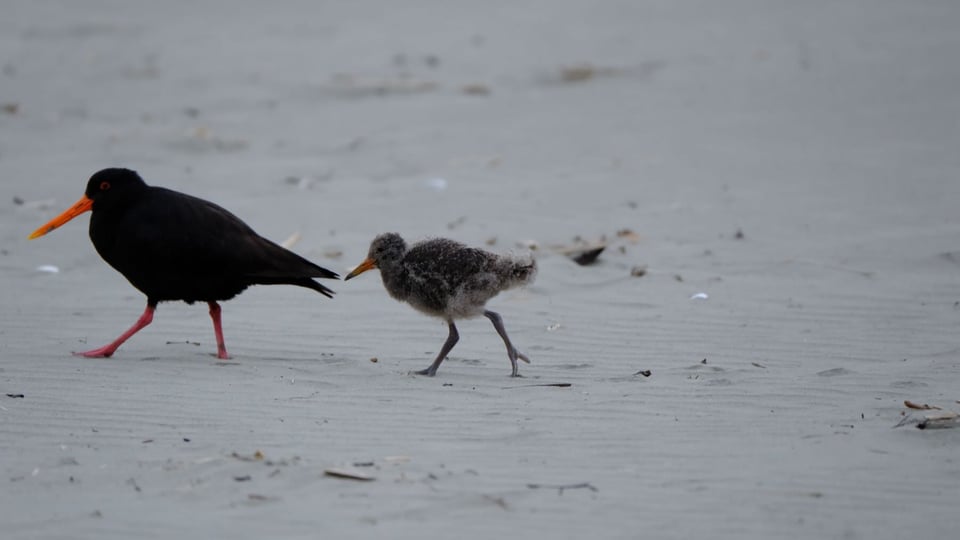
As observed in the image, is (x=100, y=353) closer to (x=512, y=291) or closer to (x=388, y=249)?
(x=388, y=249)

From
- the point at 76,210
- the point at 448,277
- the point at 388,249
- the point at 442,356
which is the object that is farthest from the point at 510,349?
the point at 76,210

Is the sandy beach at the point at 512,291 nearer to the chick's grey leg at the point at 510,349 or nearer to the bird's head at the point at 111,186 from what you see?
the chick's grey leg at the point at 510,349

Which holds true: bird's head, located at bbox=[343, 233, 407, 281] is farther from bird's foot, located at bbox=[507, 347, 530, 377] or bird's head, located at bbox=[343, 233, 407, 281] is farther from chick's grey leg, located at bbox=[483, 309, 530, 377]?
bird's foot, located at bbox=[507, 347, 530, 377]

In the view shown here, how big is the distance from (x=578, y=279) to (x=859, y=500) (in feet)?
16.0

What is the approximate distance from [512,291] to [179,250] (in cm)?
311

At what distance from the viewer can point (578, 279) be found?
9.95m

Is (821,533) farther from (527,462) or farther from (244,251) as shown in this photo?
(244,251)

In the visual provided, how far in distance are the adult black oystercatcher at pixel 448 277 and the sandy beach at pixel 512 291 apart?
1.28 feet

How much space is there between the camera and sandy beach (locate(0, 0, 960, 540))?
5.29 metres

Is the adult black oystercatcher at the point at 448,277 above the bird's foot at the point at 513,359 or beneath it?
above

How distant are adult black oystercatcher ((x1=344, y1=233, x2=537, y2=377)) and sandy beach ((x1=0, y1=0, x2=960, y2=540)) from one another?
0.39 meters

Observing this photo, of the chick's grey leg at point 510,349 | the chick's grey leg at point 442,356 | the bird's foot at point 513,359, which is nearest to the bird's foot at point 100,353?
the chick's grey leg at point 442,356

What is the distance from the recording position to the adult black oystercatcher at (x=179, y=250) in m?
7.83

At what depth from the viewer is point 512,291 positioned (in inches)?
392
